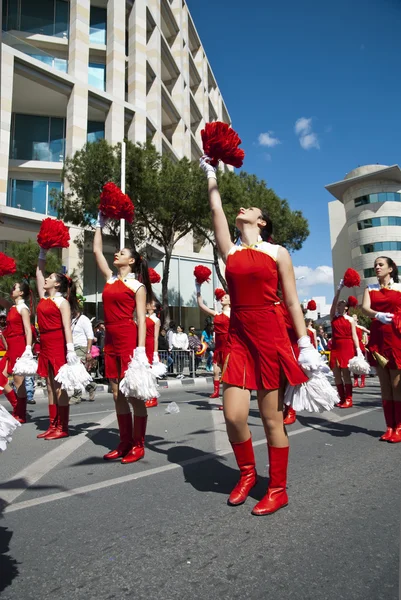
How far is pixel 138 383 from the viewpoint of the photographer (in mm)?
4031

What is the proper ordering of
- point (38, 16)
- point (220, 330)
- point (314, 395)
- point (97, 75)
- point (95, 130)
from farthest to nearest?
point (95, 130)
point (97, 75)
point (38, 16)
point (220, 330)
point (314, 395)

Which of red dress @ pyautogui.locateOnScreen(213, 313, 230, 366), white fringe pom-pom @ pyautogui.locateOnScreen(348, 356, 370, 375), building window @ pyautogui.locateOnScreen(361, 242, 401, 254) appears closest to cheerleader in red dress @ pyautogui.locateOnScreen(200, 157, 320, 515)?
white fringe pom-pom @ pyautogui.locateOnScreen(348, 356, 370, 375)

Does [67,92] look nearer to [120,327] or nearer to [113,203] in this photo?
[113,203]

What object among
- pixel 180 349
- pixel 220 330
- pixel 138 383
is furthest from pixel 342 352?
pixel 180 349

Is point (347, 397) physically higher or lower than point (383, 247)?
lower

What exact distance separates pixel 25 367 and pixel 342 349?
5239 mm

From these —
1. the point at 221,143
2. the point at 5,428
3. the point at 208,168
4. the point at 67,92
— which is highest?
the point at 67,92

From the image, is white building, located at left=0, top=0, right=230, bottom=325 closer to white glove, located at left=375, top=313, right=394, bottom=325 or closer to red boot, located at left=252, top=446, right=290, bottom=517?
white glove, located at left=375, top=313, right=394, bottom=325

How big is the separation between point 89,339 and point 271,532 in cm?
616

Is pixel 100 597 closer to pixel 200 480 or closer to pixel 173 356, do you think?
pixel 200 480

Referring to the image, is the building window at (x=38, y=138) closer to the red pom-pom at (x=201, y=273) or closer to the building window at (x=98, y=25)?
the building window at (x=98, y=25)

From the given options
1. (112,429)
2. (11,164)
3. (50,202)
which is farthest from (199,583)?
(11,164)

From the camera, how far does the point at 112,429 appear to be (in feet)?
20.0

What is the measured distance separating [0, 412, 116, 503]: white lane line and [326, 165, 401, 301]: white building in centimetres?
6052
